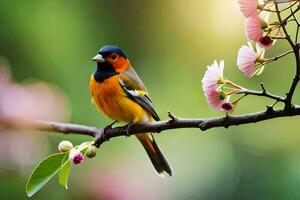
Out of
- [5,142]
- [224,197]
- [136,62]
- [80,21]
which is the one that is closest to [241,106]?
[224,197]

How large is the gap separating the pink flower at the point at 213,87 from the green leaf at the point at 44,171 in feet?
0.66

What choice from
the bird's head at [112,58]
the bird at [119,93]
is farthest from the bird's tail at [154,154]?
the bird's head at [112,58]

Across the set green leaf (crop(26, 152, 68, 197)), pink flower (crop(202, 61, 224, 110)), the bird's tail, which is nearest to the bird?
the bird's tail

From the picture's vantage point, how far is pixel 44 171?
2.63 ft

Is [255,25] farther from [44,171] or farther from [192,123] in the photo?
[44,171]

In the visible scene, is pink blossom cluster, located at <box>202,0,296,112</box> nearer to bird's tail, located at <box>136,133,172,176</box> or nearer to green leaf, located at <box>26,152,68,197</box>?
green leaf, located at <box>26,152,68,197</box>

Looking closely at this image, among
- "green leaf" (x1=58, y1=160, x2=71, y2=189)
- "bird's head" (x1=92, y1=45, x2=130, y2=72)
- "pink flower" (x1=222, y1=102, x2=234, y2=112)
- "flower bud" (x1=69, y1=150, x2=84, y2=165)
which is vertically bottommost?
"bird's head" (x1=92, y1=45, x2=130, y2=72)

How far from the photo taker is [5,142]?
141 centimetres

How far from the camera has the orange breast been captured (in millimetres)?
1333

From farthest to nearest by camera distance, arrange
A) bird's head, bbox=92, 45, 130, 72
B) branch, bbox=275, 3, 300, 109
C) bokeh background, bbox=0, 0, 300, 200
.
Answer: bokeh background, bbox=0, 0, 300, 200 → bird's head, bbox=92, 45, 130, 72 → branch, bbox=275, 3, 300, 109

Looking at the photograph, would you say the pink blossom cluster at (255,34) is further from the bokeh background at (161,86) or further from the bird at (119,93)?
the bokeh background at (161,86)

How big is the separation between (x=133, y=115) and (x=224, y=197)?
2.26ft

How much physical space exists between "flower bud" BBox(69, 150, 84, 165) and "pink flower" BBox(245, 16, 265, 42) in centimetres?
23

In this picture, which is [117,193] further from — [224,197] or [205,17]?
[205,17]
